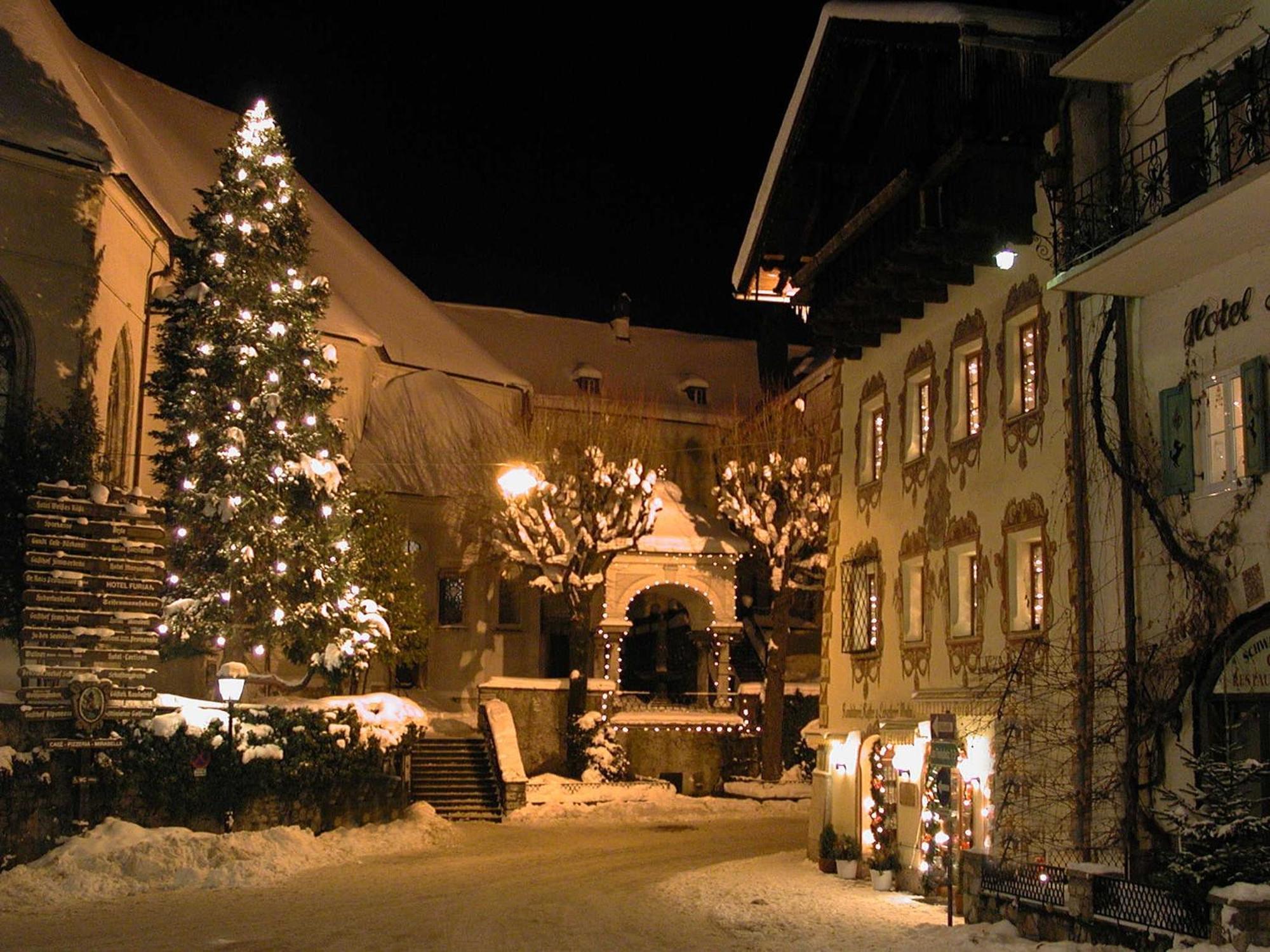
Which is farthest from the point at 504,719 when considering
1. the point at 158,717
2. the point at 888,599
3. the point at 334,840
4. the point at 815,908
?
the point at 815,908

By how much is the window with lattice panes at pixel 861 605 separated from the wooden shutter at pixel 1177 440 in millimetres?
8182

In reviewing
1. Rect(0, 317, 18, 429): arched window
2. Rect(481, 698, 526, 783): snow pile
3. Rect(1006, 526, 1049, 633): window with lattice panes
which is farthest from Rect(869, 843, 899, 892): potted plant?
Rect(0, 317, 18, 429): arched window

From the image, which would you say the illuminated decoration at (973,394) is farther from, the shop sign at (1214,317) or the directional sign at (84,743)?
the directional sign at (84,743)

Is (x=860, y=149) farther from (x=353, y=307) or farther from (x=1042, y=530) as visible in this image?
(x=353, y=307)

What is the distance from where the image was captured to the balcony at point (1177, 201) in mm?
13398

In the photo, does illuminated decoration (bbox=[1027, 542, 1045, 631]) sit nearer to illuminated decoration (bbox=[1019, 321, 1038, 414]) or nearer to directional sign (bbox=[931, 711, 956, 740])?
illuminated decoration (bbox=[1019, 321, 1038, 414])

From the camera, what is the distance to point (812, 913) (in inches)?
717

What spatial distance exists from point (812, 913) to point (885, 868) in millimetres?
3359

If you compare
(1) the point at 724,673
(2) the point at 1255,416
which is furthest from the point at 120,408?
(2) the point at 1255,416

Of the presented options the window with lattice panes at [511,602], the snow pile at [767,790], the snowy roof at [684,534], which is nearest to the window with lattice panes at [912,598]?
the snow pile at [767,790]

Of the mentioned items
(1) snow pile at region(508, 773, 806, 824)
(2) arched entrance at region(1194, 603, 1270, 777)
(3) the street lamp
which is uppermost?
(3) the street lamp

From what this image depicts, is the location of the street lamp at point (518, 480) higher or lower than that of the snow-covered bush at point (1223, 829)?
higher

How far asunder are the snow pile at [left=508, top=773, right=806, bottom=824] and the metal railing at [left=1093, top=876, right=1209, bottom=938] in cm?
1930

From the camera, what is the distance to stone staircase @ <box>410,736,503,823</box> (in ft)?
105
